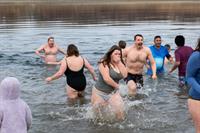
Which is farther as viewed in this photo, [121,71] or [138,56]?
[138,56]

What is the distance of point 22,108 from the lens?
574cm

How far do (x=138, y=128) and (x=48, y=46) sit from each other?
8009 mm

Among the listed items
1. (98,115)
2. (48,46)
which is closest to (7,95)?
(98,115)

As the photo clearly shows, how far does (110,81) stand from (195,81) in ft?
8.71

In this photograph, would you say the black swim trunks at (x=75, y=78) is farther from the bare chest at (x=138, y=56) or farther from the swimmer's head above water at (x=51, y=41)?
the swimmer's head above water at (x=51, y=41)

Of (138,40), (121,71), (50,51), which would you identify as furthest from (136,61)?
(50,51)

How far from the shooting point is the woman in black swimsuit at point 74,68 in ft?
34.4

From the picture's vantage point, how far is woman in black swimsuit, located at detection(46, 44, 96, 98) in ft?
34.4

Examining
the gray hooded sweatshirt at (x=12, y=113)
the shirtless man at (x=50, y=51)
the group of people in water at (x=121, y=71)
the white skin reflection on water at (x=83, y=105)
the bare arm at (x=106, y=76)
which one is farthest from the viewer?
the shirtless man at (x=50, y=51)

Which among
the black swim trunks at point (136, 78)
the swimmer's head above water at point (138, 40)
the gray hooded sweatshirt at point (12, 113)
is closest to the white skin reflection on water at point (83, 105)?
the black swim trunks at point (136, 78)

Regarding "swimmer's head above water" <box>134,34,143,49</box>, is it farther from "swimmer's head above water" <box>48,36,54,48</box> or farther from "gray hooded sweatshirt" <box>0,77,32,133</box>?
"gray hooded sweatshirt" <box>0,77,32,133</box>

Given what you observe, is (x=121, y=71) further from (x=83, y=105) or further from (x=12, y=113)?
(x=12, y=113)

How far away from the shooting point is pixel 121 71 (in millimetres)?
8742

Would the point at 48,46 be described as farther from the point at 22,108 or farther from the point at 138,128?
the point at 22,108
